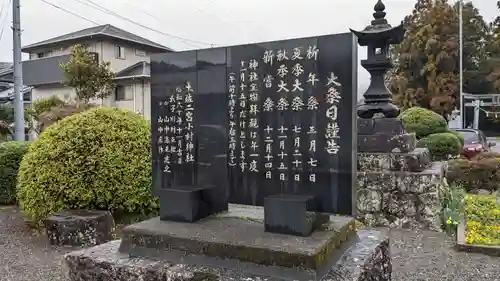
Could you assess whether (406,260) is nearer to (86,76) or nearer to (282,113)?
(282,113)

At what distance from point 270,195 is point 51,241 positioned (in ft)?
11.1

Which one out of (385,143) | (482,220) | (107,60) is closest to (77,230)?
(385,143)

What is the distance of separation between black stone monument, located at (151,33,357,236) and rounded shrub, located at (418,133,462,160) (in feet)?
24.0

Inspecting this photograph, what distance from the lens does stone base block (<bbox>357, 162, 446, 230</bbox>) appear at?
5.51m

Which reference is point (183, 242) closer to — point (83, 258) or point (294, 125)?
point (83, 258)

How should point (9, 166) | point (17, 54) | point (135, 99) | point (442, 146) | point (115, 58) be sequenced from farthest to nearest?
point (115, 58) < point (135, 99) < point (17, 54) < point (442, 146) < point (9, 166)

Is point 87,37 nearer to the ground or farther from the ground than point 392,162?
farther from the ground

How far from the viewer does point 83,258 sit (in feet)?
9.00

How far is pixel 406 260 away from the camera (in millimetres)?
4363

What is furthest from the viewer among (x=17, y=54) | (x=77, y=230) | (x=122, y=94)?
(x=122, y=94)

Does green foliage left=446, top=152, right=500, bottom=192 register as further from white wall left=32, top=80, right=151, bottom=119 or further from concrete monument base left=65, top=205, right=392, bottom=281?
white wall left=32, top=80, right=151, bottom=119

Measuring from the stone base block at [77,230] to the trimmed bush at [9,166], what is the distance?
120 inches

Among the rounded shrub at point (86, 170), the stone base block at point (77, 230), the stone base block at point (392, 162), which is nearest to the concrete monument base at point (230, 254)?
the stone base block at point (77, 230)

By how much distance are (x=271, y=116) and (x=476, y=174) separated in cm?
667
